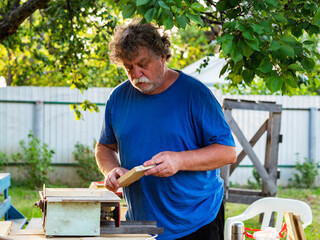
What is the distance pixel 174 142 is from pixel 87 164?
701cm

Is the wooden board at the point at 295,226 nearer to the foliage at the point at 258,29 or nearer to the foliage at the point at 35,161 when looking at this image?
the foliage at the point at 258,29

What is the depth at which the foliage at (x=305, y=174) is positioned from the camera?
973 cm

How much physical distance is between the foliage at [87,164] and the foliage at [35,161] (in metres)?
0.53

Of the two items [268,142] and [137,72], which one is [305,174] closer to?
[268,142]

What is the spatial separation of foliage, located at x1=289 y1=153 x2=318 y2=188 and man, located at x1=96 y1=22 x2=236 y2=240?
7.67 meters

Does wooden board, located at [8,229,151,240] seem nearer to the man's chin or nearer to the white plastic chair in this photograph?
the man's chin

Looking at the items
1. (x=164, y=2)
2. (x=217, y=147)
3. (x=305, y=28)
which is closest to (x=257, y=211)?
(x=217, y=147)

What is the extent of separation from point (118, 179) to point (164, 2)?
866 mm

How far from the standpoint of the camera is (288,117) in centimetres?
1016

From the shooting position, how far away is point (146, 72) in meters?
2.46

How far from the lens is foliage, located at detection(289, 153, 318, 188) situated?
973 centimetres

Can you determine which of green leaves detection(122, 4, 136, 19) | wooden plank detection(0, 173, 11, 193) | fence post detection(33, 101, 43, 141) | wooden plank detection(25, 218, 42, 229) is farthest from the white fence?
green leaves detection(122, 4, 136, 19)

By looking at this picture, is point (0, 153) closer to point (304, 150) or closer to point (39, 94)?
point (39, 94)

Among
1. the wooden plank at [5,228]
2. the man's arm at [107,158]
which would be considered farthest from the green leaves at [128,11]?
the wooden plank at [5,228]
